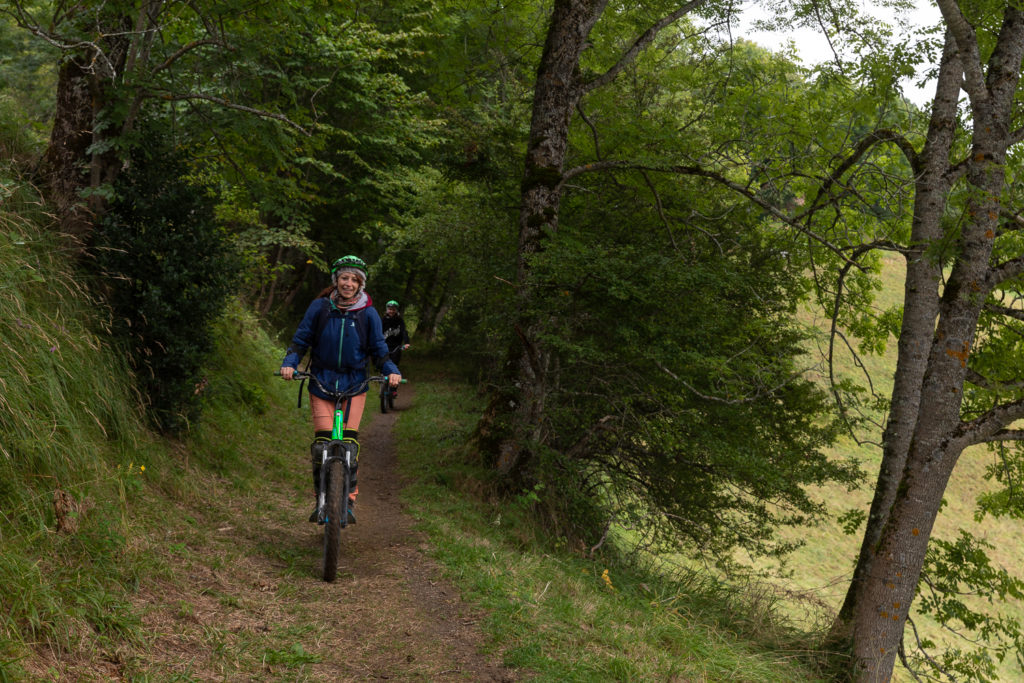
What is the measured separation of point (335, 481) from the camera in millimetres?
5555

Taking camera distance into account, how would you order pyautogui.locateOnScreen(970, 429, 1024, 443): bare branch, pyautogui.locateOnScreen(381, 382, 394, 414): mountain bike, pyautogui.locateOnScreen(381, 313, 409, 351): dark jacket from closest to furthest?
pyautogui.locateOnScreen(970, 429, 1024, 443): bare branch < pyautogui.locateOnScreen(381, 313, 409, 351): dark jacket < pyautogui.locateOnScreen(381, 382, 394, 414): mountain bike

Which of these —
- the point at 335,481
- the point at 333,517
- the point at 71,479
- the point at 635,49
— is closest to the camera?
the point at 71,479

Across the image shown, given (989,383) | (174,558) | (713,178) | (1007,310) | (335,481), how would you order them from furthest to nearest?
(713,178) < (1007,310) < (989,383) < (335,481) < (174,558)

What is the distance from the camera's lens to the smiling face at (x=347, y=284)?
19.7 ft

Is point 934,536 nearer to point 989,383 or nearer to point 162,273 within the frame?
point 989,383

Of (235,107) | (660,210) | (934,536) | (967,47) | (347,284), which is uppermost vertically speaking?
(967,47)

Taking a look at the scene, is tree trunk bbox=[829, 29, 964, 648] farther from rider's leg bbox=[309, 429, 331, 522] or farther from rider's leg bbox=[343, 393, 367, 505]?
rider's leg bbox=[309, 429, 331, 522]

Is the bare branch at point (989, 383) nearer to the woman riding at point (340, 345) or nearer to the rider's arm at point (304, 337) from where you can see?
the woman riding at point (340, 345)

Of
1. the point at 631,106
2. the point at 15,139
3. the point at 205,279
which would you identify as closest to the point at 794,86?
the point at 631,106

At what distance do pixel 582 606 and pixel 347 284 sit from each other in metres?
3.20

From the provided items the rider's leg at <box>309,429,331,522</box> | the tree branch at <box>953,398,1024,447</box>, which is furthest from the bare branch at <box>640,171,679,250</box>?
the rider's leg at <box>309,429,331,522</box>

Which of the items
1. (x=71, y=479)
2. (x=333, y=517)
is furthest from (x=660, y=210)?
(x=71, y=479)

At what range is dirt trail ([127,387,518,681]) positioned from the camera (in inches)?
157

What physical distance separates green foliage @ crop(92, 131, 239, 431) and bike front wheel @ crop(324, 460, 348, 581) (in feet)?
7.81
